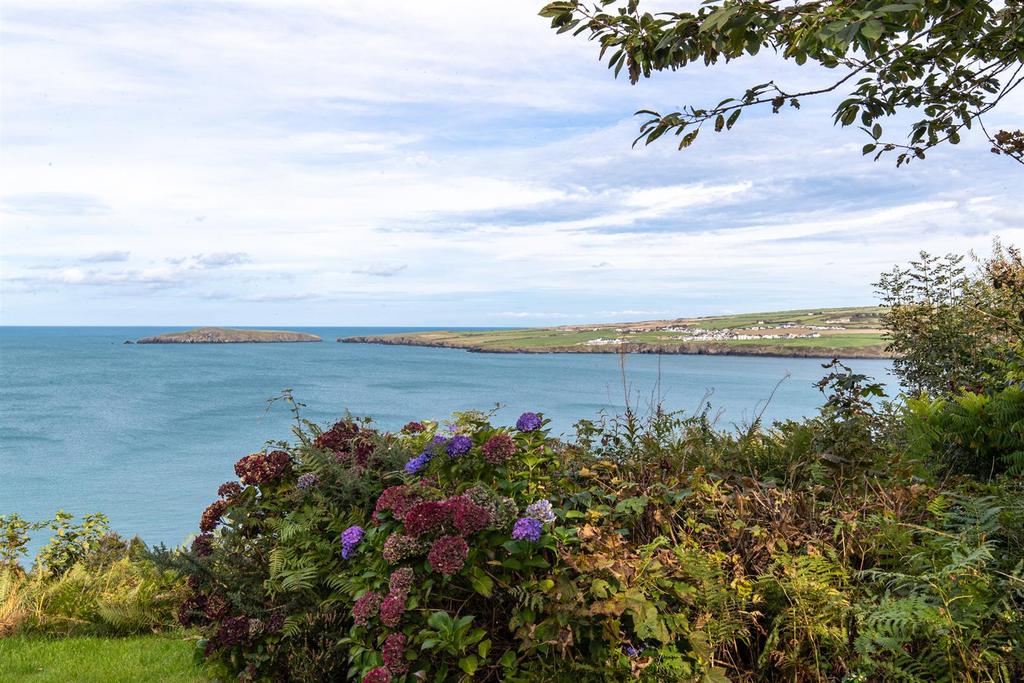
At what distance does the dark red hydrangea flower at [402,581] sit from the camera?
10.00 ft

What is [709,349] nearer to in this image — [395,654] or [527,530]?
[527,530]

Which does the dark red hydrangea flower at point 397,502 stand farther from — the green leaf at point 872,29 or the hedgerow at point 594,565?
the green leaf at point 872,29

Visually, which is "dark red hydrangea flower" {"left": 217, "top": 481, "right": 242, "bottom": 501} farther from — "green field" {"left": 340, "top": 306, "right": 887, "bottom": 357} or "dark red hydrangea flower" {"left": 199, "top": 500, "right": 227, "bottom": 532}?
"green field" {"left": 340, "top": 306, "right": 887, "bottom": 357}

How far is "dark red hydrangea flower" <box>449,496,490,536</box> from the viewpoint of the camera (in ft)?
9.80

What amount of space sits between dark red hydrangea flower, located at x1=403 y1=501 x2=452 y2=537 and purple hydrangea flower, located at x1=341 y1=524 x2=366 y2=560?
0.41 m

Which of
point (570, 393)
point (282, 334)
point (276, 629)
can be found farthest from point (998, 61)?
point (282, 334)

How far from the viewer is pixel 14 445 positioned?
110 feet

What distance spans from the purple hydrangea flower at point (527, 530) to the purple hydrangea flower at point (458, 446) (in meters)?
0.66

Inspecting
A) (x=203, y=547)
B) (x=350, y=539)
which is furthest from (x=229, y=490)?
(x=350, y=539)

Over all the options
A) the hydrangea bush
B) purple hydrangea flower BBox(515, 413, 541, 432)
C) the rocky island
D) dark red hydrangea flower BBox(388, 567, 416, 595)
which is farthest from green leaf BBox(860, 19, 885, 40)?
the rocky island

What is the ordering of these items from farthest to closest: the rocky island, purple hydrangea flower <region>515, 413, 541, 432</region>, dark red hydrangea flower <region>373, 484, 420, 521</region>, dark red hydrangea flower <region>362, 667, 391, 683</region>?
the rocky island < purple hydrangea flower <region>515, 413, 541, 432</region> < dark red hydrangea flower <region>373, 484, 420, 521</region> < dark red hydrangea flower <region>362, 667, 391, 683</region>

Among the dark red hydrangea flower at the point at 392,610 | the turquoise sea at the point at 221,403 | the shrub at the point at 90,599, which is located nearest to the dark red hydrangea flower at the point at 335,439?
the turquoise sea at the point at 221,403

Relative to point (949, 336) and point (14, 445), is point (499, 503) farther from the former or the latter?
point (14, 445)

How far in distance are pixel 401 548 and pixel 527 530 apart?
0.57 meters
